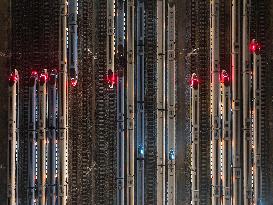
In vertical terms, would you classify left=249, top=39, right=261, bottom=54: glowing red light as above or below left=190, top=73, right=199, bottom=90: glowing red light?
above

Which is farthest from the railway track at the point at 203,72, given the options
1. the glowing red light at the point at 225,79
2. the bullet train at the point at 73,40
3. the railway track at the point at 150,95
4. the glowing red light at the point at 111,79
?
the bullet train at the point at 73,40

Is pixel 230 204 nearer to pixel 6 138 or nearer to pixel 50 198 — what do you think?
pixel 50 198

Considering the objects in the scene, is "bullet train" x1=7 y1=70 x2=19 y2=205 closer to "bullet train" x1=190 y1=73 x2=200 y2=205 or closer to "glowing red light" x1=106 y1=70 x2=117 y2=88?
"glowing red light" x1=106 y1=70 x2=117 y2=88

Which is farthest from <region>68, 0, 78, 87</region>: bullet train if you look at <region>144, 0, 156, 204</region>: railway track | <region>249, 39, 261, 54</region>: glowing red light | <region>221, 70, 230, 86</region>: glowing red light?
<region>249, 39, 261, 54</region>: glowing red light

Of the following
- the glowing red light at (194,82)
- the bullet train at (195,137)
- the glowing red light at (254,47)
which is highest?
the glowing red light at (254,47)

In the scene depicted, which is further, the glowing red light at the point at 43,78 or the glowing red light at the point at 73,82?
the glowing red light at the point at 73,82

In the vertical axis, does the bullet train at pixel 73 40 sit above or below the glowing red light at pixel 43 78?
above

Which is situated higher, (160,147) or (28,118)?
(28,118)

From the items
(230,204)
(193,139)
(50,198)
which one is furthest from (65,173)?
(230,204)

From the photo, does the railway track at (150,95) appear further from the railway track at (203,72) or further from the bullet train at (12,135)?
the bullet train at (12,135)
